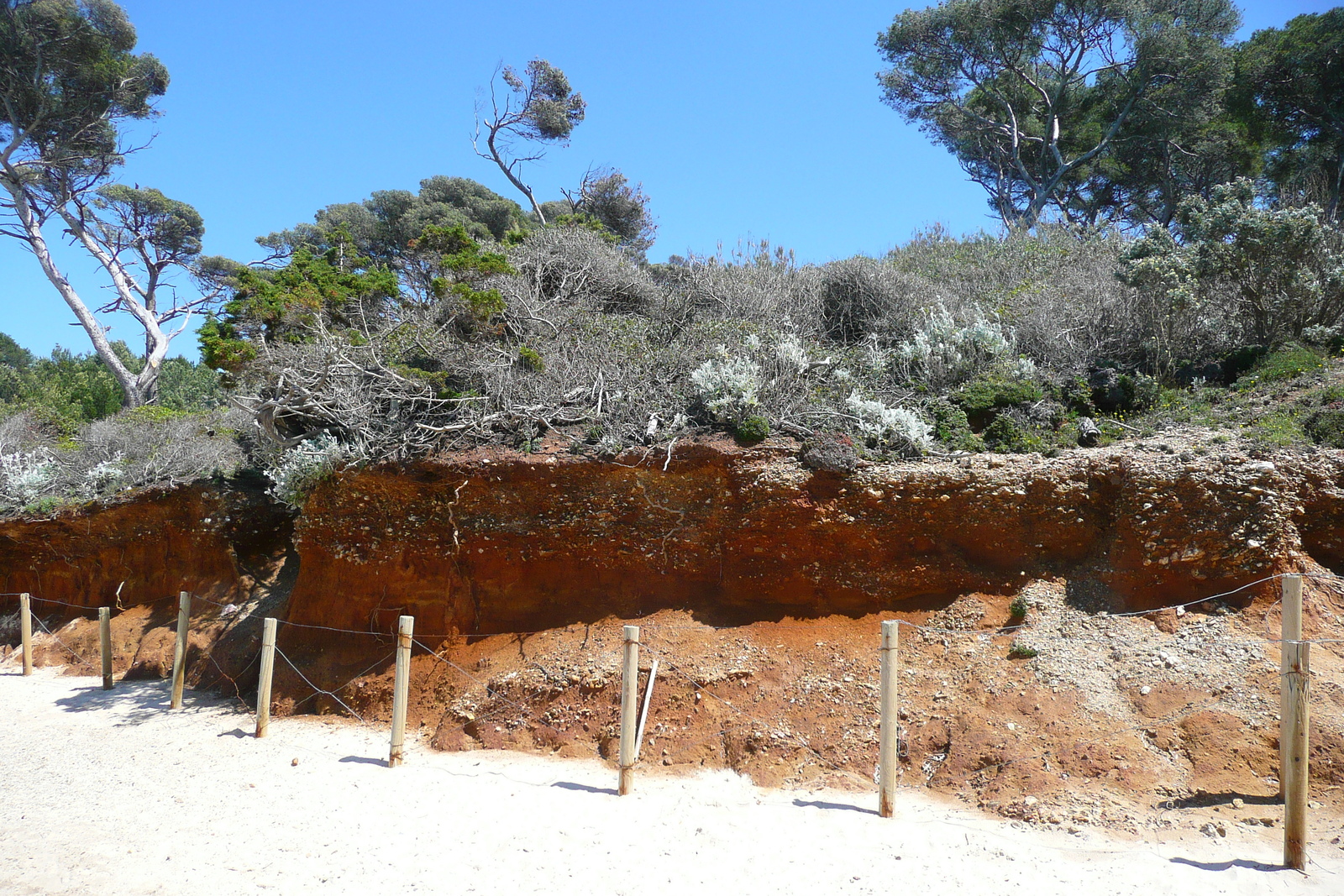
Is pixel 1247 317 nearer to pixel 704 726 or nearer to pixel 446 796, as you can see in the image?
pixel 704 726

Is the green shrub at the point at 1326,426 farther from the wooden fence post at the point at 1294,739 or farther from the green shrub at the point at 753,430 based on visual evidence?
the green shrub at the point at 753,430

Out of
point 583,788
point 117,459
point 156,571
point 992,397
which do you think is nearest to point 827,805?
point 583,788

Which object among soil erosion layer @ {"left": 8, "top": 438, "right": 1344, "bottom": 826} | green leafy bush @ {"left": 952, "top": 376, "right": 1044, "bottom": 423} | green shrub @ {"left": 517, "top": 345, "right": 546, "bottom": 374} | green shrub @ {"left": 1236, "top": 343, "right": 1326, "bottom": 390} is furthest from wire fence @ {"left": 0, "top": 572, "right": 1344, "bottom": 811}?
green shrub @ {"left": 517, "top": 345, "right": 546, "bottom": 374}

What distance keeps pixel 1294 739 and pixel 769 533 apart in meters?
4.64

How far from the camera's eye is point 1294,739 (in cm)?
494

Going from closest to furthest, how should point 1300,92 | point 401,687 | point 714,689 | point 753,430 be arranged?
point 714,689 → point 401,687 → point 753,430 → point 1300,92

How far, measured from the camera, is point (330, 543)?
9703 millimetres

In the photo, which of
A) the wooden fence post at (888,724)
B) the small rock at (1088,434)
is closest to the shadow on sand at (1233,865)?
the wooden fence post at (888,724)

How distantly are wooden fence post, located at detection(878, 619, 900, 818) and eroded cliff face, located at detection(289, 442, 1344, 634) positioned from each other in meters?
2.05

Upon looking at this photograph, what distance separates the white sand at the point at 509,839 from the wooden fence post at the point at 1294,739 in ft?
0.60

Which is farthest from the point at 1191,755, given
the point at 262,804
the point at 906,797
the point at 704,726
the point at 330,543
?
the point at 330,543

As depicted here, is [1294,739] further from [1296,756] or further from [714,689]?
[714,689]

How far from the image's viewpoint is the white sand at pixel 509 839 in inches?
206

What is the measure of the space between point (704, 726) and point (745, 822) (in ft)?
4.22
